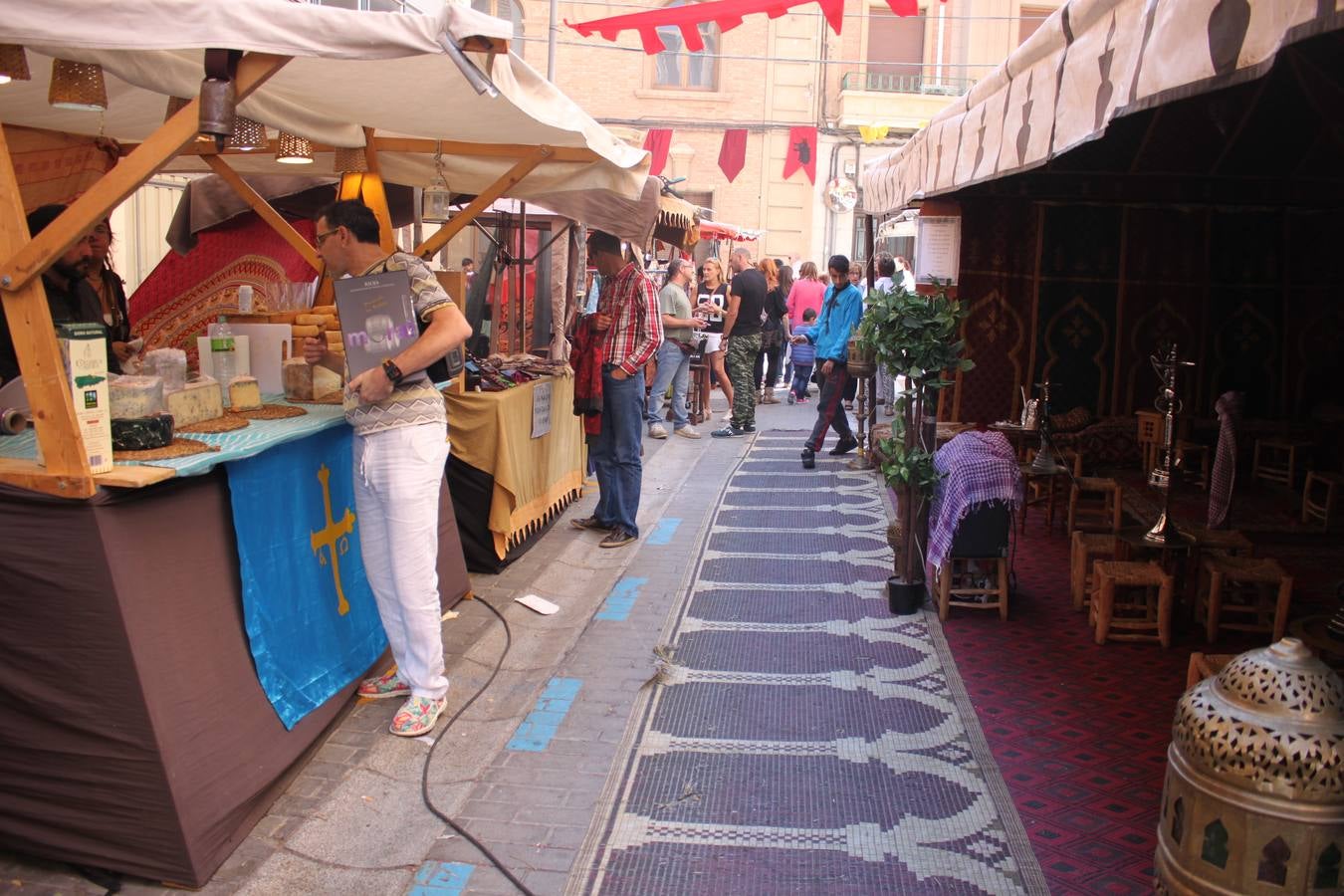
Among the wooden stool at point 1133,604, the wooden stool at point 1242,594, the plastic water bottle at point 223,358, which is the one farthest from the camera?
the wooden stool at point 1133,604

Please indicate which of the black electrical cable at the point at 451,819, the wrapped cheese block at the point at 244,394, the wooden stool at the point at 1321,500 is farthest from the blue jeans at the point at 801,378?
the wrapped cheese block at the point at 244,394

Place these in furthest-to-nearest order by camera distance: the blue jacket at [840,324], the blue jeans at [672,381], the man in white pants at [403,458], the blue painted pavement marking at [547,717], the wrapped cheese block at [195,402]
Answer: the blue jeans at [672,381], the blue jacket at [840,324], the blue painted pavement marking at [547,717], the man in white pants at [403,458], the wrapped cheese block at [195,402]

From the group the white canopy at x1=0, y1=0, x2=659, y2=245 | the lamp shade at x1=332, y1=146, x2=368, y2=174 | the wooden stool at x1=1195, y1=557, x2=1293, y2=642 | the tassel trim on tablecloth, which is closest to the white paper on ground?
the tassel trim on tablecloth

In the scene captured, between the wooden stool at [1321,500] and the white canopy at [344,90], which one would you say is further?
the wooden stool at [1321,500]

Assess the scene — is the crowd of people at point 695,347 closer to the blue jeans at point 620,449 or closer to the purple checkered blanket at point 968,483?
the blue jeans at point 620,449

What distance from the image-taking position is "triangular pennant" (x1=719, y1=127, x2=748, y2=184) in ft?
77.0

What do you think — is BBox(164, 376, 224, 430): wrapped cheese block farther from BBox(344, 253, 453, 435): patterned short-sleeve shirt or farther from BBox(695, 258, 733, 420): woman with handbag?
BBox(695, 258, 733, 420): woman with handbag

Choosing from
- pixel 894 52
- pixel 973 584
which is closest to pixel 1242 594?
pixel 973 584

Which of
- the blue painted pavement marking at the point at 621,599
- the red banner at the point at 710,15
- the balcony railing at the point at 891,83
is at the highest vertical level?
the balcony railing at the point at 891,83

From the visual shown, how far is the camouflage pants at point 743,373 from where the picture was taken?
12250 millimetres

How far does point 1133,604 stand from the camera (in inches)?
217

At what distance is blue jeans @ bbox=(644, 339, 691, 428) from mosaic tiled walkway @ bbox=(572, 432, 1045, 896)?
17.5 ft

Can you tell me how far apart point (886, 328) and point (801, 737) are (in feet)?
7.56

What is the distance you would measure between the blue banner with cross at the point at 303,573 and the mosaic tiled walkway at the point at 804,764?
3.86 ft
